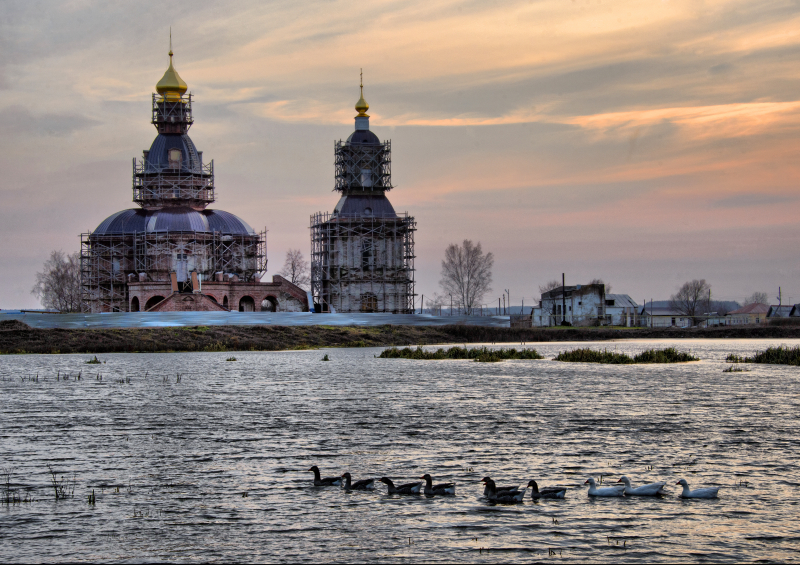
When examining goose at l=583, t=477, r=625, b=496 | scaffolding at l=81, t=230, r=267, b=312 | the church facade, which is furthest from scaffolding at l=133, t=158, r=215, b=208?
goose at l=583, t=477, r=625, b=496

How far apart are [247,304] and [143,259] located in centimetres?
1249

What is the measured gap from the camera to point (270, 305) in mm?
99125

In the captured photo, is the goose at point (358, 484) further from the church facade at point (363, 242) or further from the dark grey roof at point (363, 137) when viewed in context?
the dark grey roof at point (363, 137)

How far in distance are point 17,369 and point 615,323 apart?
91.1 meters

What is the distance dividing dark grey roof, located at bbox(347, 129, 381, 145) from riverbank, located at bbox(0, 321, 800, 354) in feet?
98.1

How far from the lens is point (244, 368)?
A: 155 feet

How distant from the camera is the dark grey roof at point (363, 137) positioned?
107 m

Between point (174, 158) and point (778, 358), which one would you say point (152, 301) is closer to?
point (174, 158)

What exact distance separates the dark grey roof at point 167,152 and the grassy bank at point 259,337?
35.3 meters

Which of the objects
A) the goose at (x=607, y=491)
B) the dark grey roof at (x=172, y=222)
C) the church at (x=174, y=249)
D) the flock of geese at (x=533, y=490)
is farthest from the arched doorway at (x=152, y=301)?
the goose at (x=607, y=491)

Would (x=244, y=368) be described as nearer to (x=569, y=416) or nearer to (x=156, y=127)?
(x=569, y=416)

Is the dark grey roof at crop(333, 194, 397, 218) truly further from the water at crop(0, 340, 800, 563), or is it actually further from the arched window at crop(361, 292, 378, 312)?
the water at crop(0, 340, 800, 563)

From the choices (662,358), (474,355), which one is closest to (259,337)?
(474,355)

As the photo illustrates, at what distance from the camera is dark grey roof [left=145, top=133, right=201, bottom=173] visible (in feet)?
341
